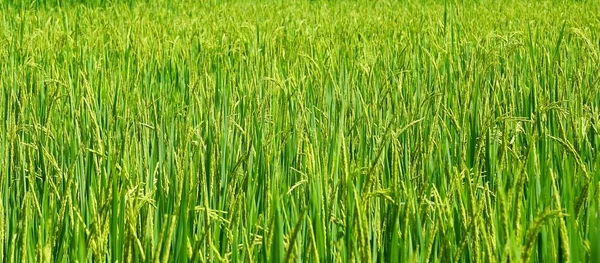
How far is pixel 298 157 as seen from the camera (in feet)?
5.21

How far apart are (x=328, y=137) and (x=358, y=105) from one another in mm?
453

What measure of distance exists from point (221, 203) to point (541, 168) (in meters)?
0.56

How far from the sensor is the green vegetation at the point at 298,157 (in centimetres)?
96

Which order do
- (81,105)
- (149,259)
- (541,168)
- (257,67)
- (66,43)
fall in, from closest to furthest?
(149,259), (541,168), (81,105), (257,67), (66,43)

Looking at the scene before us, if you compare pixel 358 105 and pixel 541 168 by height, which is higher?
pixel 358 105

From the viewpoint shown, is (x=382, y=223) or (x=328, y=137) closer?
(x=382, y=223)

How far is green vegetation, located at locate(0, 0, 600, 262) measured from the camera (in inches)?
37.7

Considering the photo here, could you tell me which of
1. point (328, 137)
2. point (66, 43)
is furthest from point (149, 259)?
point (66, 43)

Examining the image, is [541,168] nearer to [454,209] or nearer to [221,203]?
[454,209]

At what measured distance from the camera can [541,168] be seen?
1476mm

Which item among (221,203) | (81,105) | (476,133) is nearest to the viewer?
(221,203)

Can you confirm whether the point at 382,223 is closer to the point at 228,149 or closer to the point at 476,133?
the point at 228,149

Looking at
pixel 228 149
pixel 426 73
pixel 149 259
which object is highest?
pixel 426 73

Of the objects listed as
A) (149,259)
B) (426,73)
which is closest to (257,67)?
(426,73)
